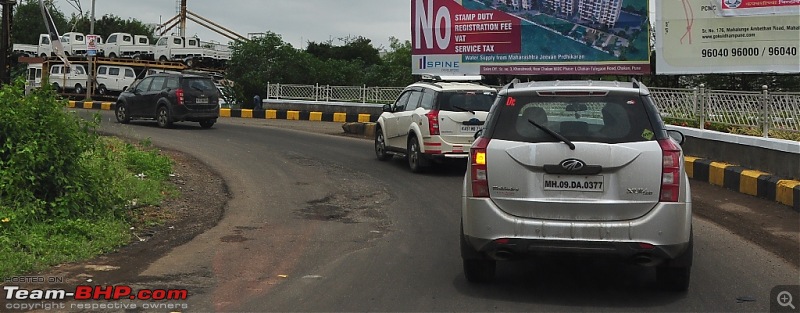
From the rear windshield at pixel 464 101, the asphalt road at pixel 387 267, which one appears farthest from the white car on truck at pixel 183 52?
the asphalt road at pixel 387 267

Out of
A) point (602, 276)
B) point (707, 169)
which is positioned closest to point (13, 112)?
point (602, 276)

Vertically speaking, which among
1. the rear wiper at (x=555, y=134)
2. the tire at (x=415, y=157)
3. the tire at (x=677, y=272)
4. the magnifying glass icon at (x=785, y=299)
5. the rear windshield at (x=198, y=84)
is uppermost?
the rear windshield at (x=198, y=84)

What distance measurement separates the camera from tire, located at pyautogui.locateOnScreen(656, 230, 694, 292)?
622 cm

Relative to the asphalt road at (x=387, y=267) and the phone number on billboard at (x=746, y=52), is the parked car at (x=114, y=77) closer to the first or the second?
the phone number on billboard at (x=746, y=52)

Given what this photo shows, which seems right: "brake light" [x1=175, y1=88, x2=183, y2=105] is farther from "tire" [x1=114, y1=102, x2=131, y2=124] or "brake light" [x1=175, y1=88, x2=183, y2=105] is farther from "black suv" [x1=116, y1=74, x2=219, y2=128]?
"tire" [x1=114, y1=102, x2=131, y2=124]

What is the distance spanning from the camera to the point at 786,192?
10.9 metres

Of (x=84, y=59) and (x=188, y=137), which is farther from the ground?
(x=84, y=59)

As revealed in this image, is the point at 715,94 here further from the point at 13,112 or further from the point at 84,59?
the point at 84,59

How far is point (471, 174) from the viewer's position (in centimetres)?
639

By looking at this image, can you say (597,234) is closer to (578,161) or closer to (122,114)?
(578,161)

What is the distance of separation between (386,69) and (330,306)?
41847mm

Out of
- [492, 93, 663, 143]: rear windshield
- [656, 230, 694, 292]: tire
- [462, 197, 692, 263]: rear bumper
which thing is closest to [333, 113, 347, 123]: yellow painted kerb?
[492, 93, 663, 143]: rear windshield

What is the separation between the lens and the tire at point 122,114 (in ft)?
77.8

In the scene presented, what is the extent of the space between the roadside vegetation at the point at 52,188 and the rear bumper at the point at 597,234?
402 cm
